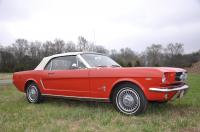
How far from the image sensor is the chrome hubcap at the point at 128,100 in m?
5.77

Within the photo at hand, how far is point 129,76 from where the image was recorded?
578cm

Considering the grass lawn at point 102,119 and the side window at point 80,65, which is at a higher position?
the side window at point 80,65

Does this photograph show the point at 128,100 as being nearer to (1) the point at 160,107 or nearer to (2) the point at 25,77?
(1) the point at 160,107

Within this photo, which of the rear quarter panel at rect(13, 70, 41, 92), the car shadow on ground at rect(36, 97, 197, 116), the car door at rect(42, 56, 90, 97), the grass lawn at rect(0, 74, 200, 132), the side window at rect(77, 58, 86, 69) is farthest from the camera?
the rear quarter panel at rect(13, 70, 41, 92)

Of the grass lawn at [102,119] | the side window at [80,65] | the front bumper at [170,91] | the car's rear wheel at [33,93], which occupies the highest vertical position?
the side window at [80,65]

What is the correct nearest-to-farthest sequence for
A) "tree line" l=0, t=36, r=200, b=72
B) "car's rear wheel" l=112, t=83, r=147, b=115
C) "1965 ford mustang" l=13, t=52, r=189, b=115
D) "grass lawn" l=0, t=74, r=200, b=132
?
1. "grass lawn" l=0, t=74, r=200, b=132
2. "1965 ford mustang" l=13, t=52, r=189, b=115
3. "car's rear wheel" l=112, t=83, r=147, b=115
4. "tree line" l=0, t=36, r=200, b=72

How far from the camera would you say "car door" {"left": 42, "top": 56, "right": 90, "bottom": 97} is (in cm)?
664

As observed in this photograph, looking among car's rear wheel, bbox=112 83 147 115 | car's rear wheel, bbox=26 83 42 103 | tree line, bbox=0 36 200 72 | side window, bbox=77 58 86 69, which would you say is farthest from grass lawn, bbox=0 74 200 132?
tree line, bbox=0 36 200 72

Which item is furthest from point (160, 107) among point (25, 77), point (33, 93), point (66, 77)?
point (25, 77)

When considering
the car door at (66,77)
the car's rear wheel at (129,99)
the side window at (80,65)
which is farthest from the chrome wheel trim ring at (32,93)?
the car's rear wheel at (129,99)

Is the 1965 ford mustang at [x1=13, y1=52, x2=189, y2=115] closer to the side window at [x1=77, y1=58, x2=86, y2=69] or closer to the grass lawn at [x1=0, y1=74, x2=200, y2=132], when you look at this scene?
the side window at [x1=77, y1=58, x2=86, y2=69]

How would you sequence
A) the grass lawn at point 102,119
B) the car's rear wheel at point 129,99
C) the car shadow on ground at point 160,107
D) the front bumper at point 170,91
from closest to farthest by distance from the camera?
the grass lawn at point 102,119
the front bumper at point 170,91
the car's rear wheel at point 129,99
the car shadow on ground at point 160,107

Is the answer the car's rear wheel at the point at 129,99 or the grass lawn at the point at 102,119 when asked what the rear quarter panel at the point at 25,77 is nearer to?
the grass lawn at the point at 102,119

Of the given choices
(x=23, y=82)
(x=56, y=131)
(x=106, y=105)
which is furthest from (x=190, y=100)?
(x=23, y=82)
